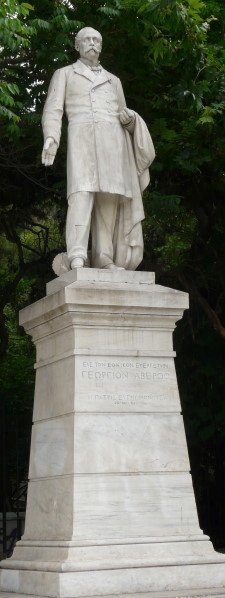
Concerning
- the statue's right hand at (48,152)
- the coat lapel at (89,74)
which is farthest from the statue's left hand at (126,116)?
the statue's right hand at (48,152)

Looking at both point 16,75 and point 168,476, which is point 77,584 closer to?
point 168,476

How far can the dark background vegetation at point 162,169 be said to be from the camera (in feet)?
40.2

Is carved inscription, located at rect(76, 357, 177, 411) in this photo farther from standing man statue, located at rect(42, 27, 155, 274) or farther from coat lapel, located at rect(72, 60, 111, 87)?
coat lapel, located at rect(72, 60, 111, 87)

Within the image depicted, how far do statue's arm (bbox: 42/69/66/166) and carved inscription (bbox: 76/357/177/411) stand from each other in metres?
1.90

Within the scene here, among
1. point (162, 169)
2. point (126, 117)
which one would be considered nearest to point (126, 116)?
point (126, 117)

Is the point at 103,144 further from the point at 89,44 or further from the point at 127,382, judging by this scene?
the point at 127,382

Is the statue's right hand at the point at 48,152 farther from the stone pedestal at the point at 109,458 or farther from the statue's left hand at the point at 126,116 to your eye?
the stone pedestal at the point at 109,458

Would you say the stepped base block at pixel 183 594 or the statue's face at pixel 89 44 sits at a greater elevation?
the statue's face at pixel 89 44

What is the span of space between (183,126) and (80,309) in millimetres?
4499

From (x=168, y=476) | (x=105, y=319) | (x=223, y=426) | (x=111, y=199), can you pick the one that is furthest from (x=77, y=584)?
(x=223, y=426)

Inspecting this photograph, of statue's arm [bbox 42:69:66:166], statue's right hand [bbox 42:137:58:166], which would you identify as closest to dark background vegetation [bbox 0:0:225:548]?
statue's arm [bbox 42:69:66:166]

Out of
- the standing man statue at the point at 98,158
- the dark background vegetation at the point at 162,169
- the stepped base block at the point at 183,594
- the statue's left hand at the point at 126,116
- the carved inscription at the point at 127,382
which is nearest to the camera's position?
the stepped base block at the point at 183,594

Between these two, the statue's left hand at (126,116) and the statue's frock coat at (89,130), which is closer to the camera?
the statue's frock coat at (89,130)

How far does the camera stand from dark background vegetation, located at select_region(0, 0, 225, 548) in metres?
12.3
